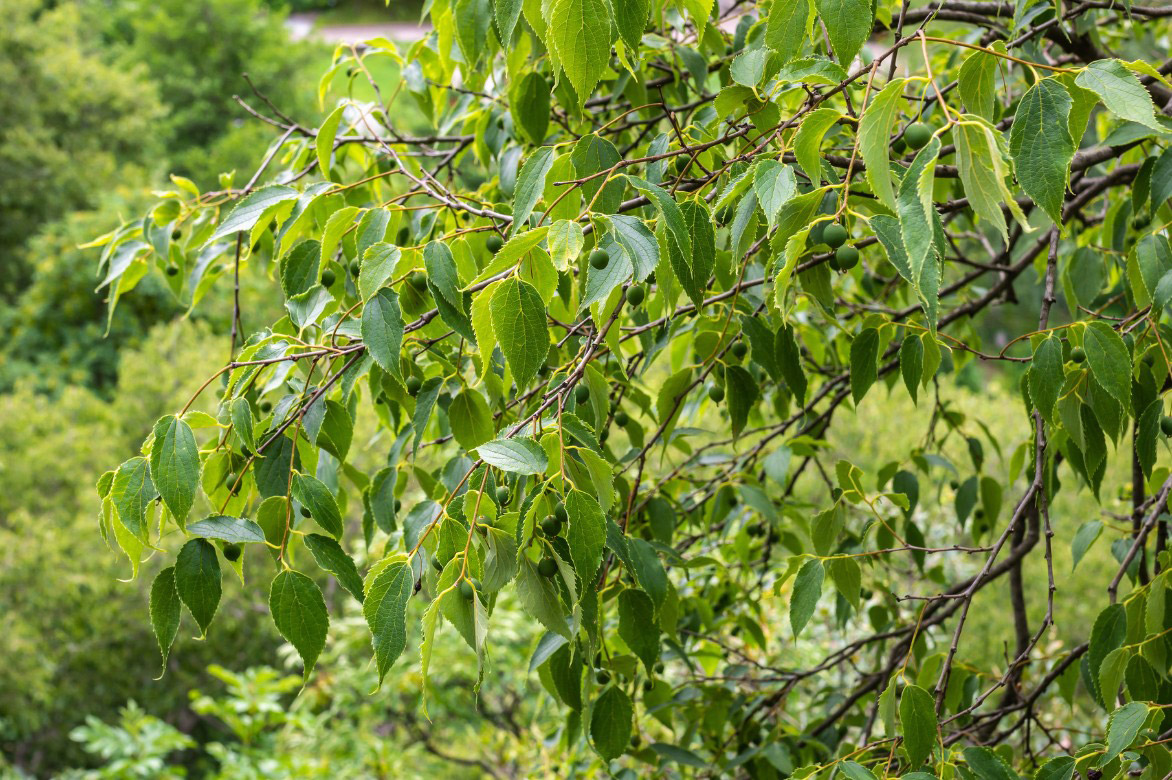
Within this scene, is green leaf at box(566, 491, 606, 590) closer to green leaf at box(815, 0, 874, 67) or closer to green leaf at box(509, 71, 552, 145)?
green leaf at box(815, 0, 874, 67)

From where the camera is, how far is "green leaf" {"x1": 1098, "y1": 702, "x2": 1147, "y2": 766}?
1035 mm

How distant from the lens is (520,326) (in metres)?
0.91

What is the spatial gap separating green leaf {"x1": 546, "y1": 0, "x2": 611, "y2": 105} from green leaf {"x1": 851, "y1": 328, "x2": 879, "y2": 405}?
509mm

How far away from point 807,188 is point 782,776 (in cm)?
102

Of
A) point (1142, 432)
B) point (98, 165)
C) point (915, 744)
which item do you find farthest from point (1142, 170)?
point (98, 165)

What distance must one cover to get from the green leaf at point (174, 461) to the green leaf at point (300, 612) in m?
0.12

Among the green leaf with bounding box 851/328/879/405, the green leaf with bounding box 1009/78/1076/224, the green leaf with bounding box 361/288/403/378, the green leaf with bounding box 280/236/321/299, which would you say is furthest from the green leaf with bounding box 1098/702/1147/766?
the green leaf with bounding box 280/236/321/299

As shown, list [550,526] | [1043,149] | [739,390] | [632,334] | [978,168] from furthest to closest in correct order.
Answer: [632,334], [739,390], [550,526], [1043,149], [978,168]

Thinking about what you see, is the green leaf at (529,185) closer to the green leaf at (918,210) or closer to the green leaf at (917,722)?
the green leaf at (918,210)

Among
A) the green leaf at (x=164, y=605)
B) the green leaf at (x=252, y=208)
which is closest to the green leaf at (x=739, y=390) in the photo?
the green leaf at (x=252, y=208)

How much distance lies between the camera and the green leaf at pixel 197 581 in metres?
1.01

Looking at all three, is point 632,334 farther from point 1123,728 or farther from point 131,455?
point 131,455

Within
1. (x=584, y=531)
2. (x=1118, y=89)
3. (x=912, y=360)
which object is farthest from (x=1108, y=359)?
(x=584, y=531)

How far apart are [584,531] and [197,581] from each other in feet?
1.34
